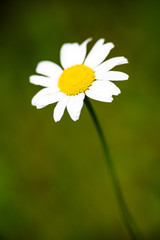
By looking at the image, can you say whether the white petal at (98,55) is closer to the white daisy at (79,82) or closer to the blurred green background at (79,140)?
the white daisy at (79,82)

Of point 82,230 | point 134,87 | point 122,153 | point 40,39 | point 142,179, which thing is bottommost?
point 82,230

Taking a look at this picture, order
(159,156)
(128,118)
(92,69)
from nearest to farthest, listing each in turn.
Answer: (92,69), (159,156), (128,118)

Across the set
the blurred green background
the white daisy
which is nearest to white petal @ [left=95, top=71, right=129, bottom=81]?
the white daisy

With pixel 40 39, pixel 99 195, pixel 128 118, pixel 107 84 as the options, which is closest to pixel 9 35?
pixel 40 39

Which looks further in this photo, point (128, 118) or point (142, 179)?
point (128, 118)

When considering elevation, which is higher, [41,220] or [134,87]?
[134,87]

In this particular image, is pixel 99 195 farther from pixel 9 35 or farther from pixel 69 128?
pixel 9 35

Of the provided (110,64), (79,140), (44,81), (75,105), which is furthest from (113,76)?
(79,140)

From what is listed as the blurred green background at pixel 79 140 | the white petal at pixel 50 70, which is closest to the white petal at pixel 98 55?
the white petal at pixel 50 70
